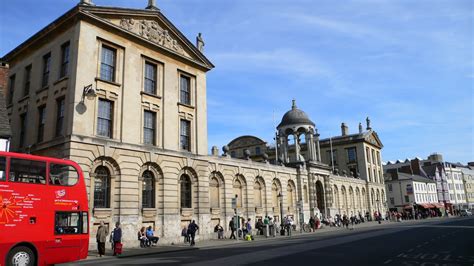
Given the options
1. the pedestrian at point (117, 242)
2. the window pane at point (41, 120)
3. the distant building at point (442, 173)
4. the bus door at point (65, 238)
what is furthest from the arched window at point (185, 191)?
the distant building at point (442, 173)

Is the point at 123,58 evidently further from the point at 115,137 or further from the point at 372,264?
the point at 372,264

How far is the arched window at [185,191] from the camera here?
93.9 feet

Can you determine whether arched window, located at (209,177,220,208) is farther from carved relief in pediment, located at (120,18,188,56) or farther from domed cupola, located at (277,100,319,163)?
domed cupola, located at (277,100,319,163)

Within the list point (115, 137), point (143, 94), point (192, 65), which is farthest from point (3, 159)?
point (192, 65)

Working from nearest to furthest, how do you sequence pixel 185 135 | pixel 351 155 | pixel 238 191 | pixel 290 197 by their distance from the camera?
pixel 185 135, pixel 238 191, pixel 290 197, pixel 351 155

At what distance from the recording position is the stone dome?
5047 cm

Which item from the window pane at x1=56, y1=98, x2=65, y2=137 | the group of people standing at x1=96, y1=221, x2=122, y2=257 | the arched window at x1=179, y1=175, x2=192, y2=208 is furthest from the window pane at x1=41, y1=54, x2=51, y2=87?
the group of people standing at x1=96, y1=221, x2=122, y2=257

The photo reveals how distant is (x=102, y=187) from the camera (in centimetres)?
2320

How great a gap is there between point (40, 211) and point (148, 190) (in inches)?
498

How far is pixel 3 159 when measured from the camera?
1262 cm

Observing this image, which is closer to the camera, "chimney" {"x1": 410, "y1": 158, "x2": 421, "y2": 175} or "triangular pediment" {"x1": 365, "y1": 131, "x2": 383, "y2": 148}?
"triangular pediment" {"x1": 365, "y1": 131, "x2": 383, "y2": 148}

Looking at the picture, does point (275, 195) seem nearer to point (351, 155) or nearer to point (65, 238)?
point (65, 238)

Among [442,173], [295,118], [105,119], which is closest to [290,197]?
[295,118]

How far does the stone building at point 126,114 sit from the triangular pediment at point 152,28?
8cm
